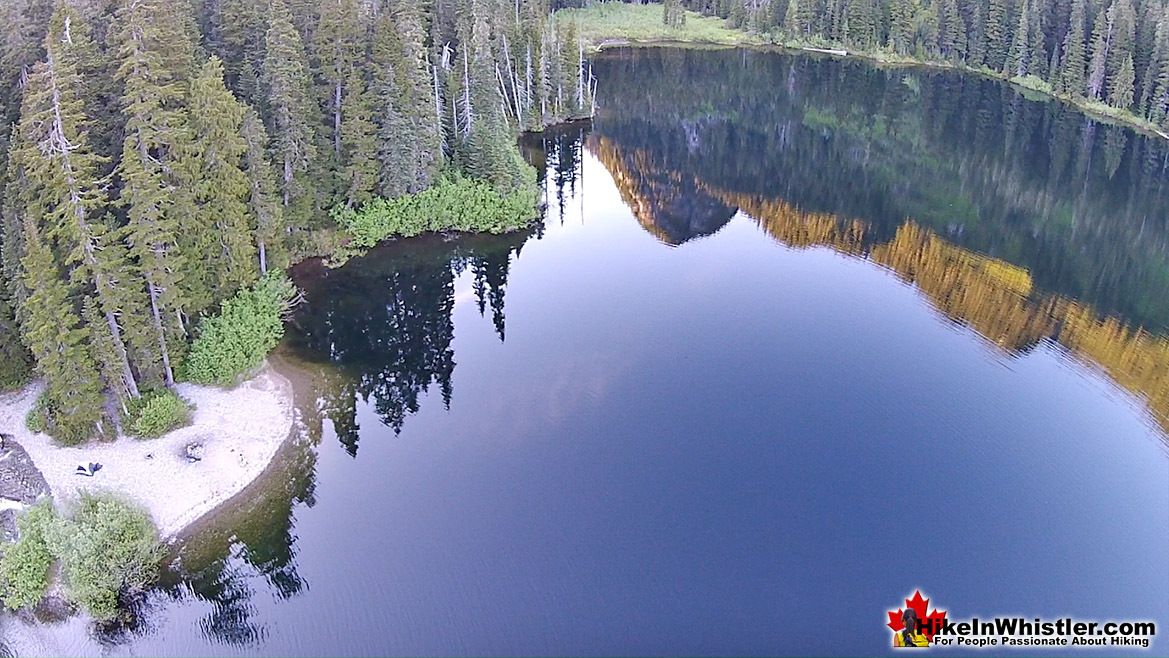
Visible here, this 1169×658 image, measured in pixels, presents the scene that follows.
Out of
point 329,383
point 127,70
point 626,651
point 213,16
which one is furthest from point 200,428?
point 213,16

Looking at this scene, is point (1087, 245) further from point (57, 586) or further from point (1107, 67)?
point (57, 586)

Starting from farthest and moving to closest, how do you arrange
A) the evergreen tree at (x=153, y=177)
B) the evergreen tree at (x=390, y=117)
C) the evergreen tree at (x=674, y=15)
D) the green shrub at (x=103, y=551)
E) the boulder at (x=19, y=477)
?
the evergreen tree at (x=674, y=15) → the evergreen tree at (x=390, y=117) → the evergreen tree at (x=153, y=177) → the boulder at (x=19, y=477) → the green shrub at (x=103, y=551)

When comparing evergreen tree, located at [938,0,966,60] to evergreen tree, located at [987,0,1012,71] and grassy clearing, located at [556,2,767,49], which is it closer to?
evergreen tree, located at [987,0,1012,71]

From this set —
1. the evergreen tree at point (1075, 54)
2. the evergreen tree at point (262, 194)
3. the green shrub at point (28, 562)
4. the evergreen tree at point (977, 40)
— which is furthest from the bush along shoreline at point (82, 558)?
the evergreen tree at point (977, 40)

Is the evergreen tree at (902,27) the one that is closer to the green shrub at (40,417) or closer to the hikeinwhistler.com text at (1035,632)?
the hikeinwhistler.com text at (1035,632)

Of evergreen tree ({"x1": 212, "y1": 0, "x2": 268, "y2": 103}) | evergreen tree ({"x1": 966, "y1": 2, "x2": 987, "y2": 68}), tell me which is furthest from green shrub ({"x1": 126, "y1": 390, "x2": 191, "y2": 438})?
evergreen tree ({"x1": 966, "y1": 2, "x2": 987, "y2": 68})

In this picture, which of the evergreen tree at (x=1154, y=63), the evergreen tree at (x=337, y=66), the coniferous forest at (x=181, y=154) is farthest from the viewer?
the evergreen tree at (x=1154, y=63)
